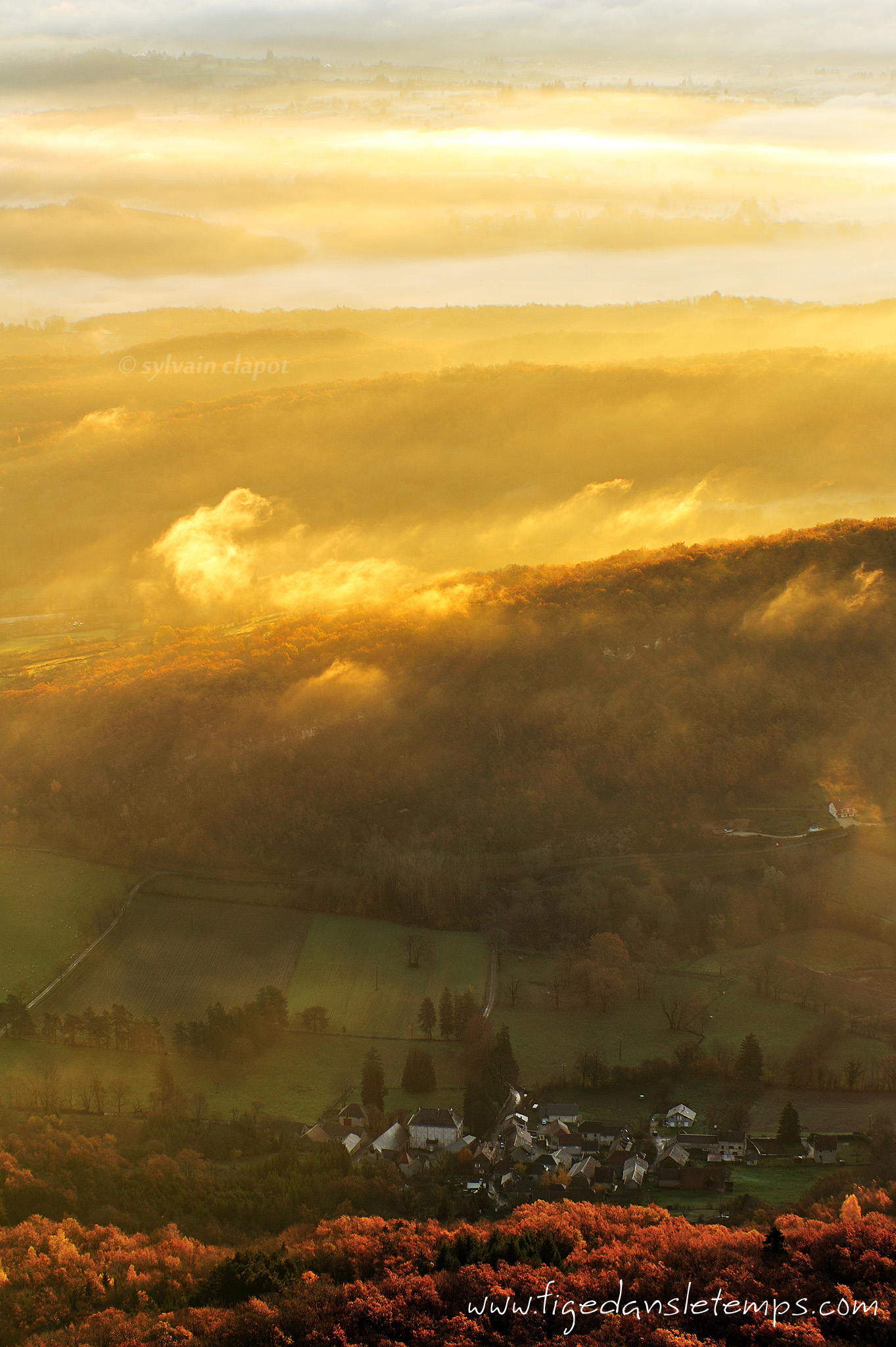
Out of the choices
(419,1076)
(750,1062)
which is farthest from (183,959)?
(750,1062)

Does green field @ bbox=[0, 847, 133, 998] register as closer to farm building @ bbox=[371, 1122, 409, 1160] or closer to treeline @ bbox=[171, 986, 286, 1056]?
treeline @ bbox=[171, 986, 286, 1056]

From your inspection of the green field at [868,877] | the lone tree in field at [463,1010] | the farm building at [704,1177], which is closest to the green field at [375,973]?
the lone tree in field at [463,1010]

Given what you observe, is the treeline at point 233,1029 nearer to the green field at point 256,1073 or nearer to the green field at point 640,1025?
the green field at point 256,1073

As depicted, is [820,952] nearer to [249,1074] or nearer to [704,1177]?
[704,1177]

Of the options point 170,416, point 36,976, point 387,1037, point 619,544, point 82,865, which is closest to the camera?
point 387,1037

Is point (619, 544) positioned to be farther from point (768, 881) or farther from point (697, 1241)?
point (697, 1241)

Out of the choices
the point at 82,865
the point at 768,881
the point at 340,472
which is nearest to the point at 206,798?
the point at 82,865

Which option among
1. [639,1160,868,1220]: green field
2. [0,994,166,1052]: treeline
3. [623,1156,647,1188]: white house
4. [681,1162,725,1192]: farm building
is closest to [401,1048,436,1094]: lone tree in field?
[623,1156,647,1188]: white house
